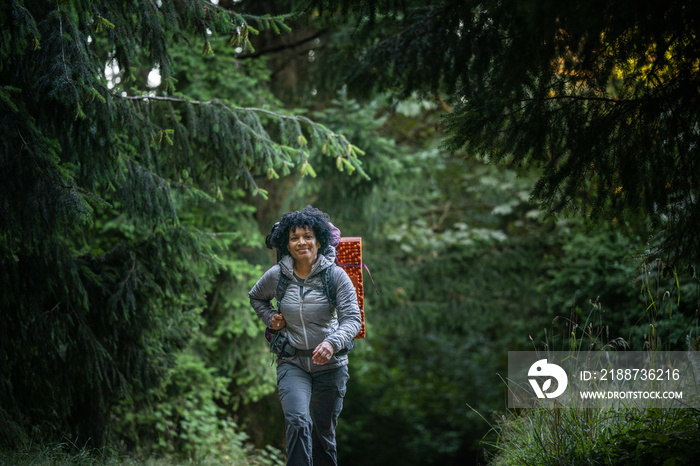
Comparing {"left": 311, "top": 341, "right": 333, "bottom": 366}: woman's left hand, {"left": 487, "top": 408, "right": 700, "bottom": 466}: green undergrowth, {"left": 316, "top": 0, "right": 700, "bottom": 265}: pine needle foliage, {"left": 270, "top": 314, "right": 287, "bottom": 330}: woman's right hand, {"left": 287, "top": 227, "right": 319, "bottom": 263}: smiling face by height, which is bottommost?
{"left": 487, "top": 408, "right": 700, "bottom": 466}: green undergrowth

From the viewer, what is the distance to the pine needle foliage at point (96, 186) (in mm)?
3943

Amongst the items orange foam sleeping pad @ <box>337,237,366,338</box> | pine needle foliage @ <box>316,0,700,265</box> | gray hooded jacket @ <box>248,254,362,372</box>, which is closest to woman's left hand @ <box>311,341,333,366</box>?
gray hooded jacket @ <box>248,254,362,372</box>

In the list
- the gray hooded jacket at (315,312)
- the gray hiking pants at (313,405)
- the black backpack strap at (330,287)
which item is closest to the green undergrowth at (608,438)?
the gray hiking pants at (313,405)

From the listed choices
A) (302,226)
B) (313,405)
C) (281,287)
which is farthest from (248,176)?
(313,405)

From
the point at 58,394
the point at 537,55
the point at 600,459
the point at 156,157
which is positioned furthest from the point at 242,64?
the point at 600,459

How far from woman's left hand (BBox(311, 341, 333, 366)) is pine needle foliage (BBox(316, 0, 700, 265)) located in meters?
1.65

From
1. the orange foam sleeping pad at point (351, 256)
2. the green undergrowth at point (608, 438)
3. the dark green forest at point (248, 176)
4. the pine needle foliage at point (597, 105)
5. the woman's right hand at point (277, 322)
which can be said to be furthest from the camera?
the orange foam sleeping pad at point (351, 256)

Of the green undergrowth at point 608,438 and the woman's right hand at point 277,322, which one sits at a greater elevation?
the woman's right hand at point 277,322

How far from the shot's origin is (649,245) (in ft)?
13.7

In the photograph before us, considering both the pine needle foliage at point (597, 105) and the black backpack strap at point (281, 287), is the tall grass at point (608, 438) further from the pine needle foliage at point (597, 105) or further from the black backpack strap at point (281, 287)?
the black backpack strap at point (281, 287)

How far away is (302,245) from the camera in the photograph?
3875 millimetres

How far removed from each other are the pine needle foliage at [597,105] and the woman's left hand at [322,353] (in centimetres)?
165

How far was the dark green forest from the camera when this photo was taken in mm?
3756

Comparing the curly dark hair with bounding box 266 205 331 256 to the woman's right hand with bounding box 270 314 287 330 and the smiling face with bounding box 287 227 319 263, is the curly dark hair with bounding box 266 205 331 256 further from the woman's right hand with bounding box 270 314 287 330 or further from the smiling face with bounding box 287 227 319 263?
the woman's right hand with bounding box 270 314 287 330
